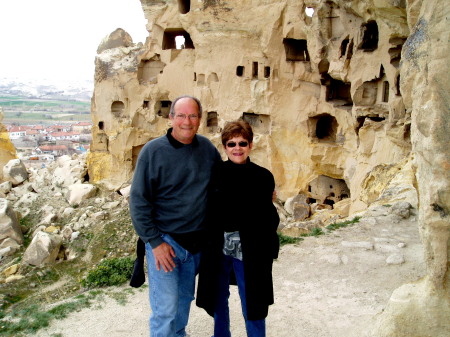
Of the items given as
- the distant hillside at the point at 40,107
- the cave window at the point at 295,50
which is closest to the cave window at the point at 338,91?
the cave window at the point at 295,50

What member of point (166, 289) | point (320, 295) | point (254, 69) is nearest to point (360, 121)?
point (254, 69)

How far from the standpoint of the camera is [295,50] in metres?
16.0

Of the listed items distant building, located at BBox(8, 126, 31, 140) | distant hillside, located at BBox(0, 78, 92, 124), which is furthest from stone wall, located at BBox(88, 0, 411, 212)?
distant hillside, located at BBox(0, 78, 92, 124)

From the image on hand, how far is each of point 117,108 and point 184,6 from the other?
18.6 feet

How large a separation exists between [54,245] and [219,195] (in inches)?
449

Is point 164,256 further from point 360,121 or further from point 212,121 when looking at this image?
point 212,121

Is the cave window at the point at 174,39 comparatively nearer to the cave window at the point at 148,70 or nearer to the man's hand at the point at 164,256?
the cave window at the point at 148,70

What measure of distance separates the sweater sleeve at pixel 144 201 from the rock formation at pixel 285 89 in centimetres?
532

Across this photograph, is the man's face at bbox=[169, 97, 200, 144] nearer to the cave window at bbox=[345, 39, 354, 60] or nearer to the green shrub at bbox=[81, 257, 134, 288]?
the green shrub at bbox=[81, 257, 134, 288]

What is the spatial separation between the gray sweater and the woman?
11cm

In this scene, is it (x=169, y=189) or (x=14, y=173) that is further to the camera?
(x=14, y=173)

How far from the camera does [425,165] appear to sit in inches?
100

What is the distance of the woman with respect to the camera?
2926 mm

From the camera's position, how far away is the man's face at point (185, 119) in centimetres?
296
